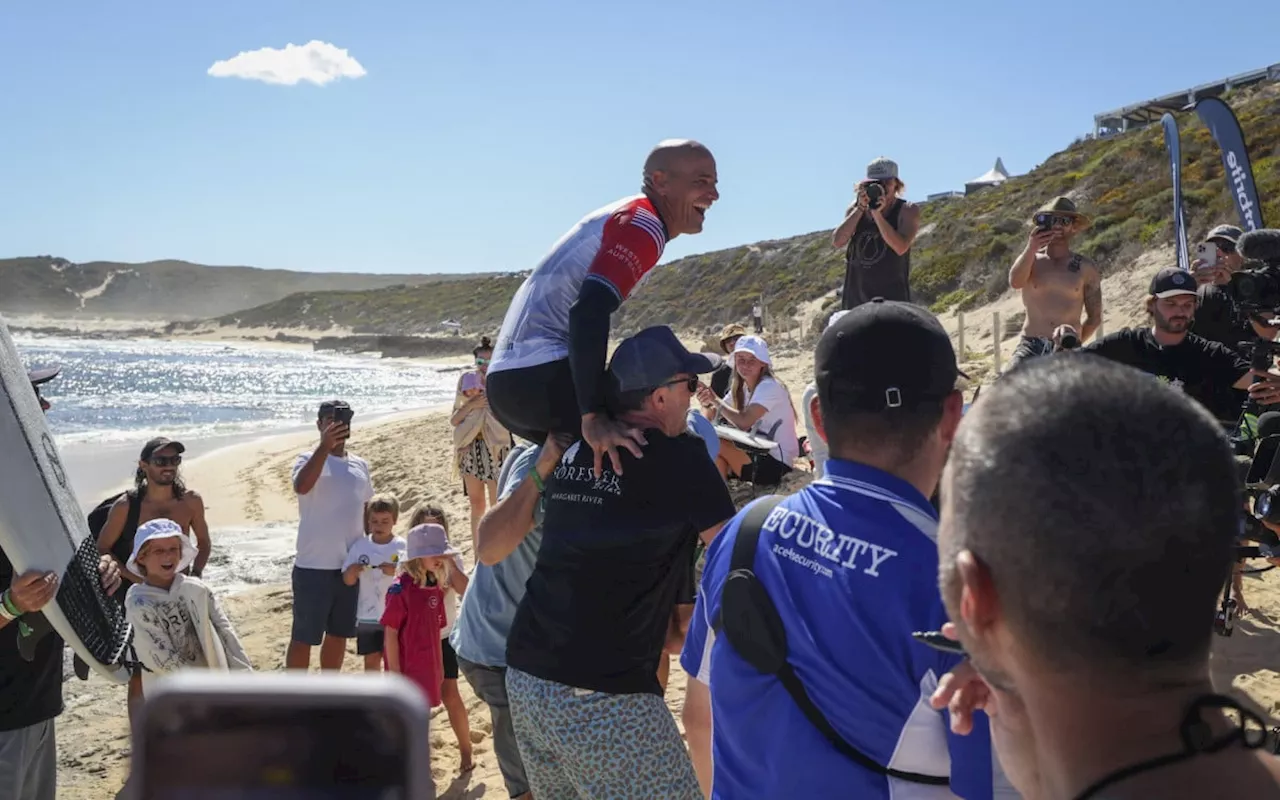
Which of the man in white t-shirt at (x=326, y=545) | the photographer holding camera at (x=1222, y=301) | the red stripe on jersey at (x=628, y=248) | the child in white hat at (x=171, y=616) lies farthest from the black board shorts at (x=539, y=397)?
the photographer holding camera at (x=1222, y=301)

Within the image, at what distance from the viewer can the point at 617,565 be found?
2.56m

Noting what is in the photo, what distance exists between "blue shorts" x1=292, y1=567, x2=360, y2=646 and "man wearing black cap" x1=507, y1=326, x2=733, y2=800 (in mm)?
3517

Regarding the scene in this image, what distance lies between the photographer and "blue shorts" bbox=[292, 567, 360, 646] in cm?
585

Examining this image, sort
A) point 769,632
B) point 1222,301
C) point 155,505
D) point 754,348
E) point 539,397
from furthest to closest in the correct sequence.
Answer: point 754,348 → point 1222,301 → point 155,505 → point 539,397 → point 769,632

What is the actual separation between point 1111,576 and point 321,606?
5.48 m

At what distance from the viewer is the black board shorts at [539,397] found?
3020 mm

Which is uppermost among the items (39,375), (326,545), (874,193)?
(874,193)

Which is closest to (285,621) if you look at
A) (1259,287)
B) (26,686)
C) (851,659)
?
(26,686)

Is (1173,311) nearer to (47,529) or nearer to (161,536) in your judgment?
(161,536)

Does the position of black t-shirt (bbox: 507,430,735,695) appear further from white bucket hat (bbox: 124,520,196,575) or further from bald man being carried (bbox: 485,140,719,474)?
white bucket hat (bbox: 124,520,196,575)

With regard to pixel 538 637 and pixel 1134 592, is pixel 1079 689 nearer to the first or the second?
pixel 1134 592

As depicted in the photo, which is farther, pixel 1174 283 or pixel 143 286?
pixel 143 286

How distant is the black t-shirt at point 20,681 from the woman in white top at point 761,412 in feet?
13.8

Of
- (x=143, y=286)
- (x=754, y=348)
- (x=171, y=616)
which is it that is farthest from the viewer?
(x=143, y=286)
